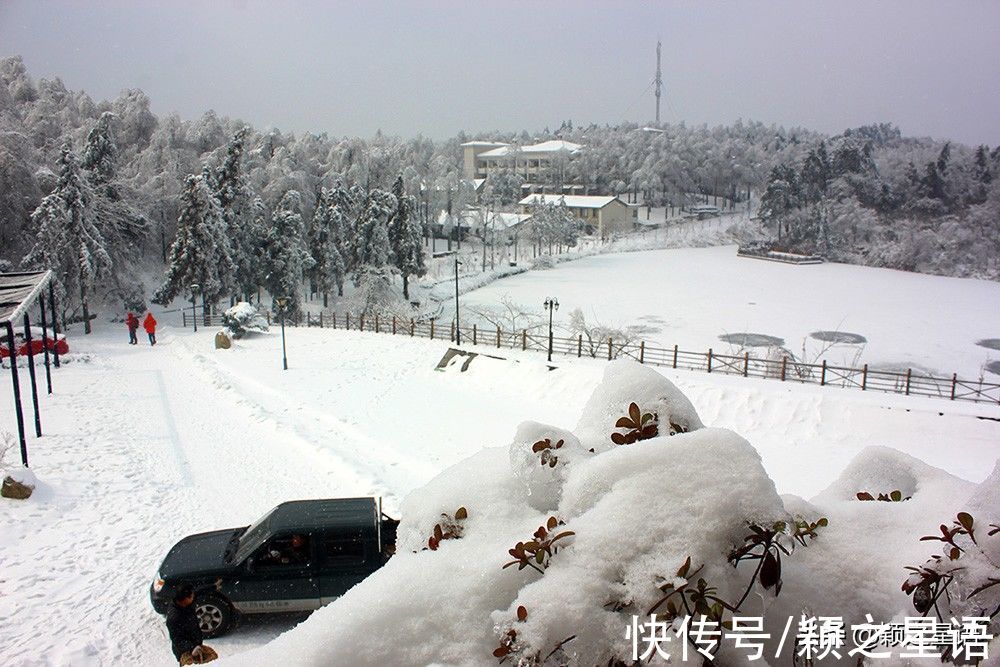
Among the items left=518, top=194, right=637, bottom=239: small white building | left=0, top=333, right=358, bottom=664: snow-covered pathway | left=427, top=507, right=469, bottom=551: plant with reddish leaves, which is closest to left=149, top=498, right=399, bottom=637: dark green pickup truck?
left=0, top=333, right=358, bottom=664: snow-covered pathway

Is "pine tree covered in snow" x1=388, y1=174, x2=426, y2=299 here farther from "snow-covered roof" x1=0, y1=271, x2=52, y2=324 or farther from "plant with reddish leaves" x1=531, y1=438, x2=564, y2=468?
"plant with reddish leaves" x1=531, y1=438, x2=564, y2=468

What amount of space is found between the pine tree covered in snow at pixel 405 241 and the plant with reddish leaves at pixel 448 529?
154ft

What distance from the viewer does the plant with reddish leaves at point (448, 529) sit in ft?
7.16

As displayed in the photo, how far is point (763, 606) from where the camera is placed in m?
1.89

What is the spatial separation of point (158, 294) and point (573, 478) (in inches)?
1599

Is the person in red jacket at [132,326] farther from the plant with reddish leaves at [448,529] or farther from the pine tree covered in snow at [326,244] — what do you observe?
the plant with reddish leaves at [448,529]

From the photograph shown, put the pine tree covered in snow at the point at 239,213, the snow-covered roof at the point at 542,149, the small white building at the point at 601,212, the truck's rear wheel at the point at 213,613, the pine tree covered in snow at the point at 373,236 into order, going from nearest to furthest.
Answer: the truck's rear wheel at the point at 213,613, the pine tree covered in snow at the point at 239,213, the pine tree covered in snow at the point at 373,236, the small white building at the point at 601,212, the snow-covered roof at the point at 542,149

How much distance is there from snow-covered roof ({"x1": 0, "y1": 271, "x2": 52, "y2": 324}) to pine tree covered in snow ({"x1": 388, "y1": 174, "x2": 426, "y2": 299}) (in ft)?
106

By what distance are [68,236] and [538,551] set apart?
3674cm

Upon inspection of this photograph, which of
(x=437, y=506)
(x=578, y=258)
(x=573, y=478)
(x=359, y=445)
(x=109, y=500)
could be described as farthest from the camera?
(x=578, y=258)

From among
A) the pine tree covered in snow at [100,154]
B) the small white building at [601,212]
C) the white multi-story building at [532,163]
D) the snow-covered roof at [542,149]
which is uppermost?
the snow-covered roof at [542,149]

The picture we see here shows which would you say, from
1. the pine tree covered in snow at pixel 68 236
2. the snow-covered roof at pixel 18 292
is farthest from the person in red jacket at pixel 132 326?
the snow-covered roof at pixel 18 292

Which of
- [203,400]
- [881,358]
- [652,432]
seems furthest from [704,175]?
[652,432]

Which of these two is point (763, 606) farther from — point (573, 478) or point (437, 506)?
point (437, 506)
